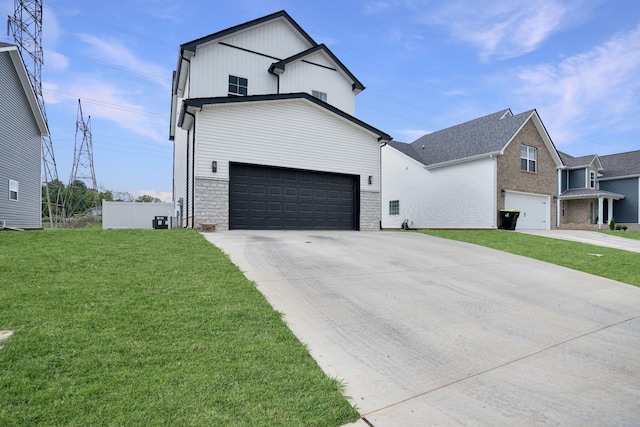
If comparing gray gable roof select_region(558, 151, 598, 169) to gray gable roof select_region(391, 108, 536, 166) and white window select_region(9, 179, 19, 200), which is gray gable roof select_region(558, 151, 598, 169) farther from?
white window select_region(9, 179, 19, 200)

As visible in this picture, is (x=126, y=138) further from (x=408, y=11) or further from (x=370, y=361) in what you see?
(x=370, y=361)

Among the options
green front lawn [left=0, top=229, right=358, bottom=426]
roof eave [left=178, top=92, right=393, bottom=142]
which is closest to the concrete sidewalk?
roof eave [left=178, top=92, right=393, bottom=142]

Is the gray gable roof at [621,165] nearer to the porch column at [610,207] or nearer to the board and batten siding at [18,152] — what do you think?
the porch column at [610,207]

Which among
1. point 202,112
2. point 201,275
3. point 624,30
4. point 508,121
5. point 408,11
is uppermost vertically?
point 408,11

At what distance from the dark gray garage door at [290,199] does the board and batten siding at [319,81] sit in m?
5.67

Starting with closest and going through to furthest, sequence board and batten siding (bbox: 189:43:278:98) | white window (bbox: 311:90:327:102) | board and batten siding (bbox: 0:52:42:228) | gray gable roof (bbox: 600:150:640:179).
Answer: board and batten siding (bbox: 0:52:42:228) → board and batten siding (bbox: 189:43:278:98) → white window (bbox: 311:90:327:102) → gray gable roof (bbox: 600:150:640:179)

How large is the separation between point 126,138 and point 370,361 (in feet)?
117

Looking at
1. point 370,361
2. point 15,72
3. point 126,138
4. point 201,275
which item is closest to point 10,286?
point 201,275

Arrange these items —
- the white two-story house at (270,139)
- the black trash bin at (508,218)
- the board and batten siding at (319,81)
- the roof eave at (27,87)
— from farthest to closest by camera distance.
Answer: the black trash bin at (508,218)
the board and batten siding at (319,81)
the roof eave at (27,87)
the white two-story house at (270,139)

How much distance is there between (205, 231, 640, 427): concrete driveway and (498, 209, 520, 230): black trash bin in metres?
11.1

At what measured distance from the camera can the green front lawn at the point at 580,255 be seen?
312 inches

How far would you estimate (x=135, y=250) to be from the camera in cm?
705

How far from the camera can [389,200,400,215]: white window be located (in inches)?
968

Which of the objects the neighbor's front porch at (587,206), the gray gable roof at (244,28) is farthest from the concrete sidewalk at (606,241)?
the gray gable roof at (244,28)
